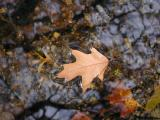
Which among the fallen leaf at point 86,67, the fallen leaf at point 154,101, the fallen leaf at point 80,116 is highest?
the fallen leaf at point 86,67

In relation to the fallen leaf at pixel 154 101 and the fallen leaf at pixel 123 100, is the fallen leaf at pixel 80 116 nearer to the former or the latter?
the fallen leaf at pixel 123 100

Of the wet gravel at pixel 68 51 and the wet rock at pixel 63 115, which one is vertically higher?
the wet gravel at pixel 68 51

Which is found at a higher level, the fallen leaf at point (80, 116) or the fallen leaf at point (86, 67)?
the fallen leaf at point (86, 67)

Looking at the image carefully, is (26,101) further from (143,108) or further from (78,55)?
(143,108)

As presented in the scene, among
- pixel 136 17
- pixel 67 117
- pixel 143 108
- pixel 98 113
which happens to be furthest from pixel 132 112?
pixel 136 17

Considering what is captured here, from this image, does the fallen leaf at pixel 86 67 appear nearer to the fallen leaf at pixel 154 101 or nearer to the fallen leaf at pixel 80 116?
the fallen leaf at pixel 80 116

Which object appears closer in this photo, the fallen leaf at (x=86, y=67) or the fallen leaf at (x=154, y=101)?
the fallen leaf at (x=86, y=67)

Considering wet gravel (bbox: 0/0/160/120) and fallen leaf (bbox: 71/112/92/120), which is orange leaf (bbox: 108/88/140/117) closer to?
wet gravel (bbox: 0/0/160/120)

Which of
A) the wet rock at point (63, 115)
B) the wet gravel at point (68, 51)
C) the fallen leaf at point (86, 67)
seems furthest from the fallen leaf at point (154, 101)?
the wet rock at point (63, 115)

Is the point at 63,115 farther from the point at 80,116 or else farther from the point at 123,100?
the point at 123,100

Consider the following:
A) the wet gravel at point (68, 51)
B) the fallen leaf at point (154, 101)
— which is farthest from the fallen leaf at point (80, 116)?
the fallen leaf at point (154, 101)
